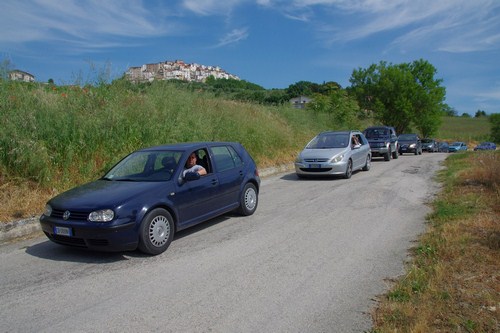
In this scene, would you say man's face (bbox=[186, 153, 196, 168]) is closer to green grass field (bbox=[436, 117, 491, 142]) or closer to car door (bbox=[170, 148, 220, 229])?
car door (bbox=[170, 148, 220, 229])

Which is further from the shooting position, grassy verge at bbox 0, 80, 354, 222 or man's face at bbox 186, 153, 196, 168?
grassy verge at bbox 0, 80, 354, 222

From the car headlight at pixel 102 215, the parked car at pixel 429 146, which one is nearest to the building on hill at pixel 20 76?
the car headlight at pixel 102 215

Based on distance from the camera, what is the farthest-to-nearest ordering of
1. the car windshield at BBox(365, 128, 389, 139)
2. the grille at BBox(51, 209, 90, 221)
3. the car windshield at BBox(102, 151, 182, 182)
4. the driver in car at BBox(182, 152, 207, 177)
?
the car windshield at BBox(365, 128, 389, 139) → the driver in car at BBox(182, 152, 207, 177) → the car windshield at BBox(102, 151, 182, 182) → the grille at BBox(51, 209, 90, 221)

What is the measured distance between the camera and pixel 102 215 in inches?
204

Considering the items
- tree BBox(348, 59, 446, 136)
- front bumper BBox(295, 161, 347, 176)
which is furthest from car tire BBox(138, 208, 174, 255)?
tree BBox(348, 59, 446, 136)

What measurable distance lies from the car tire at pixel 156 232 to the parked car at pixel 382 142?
16.7 metres

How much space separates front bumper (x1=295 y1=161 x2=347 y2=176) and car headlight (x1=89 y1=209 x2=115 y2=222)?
8611 mm

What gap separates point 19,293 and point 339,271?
12.3 feet

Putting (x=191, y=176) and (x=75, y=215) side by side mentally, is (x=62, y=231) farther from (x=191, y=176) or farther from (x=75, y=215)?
(x=191, y=176)

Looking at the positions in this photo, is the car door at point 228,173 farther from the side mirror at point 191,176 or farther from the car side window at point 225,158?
the side mirror at point 191,176

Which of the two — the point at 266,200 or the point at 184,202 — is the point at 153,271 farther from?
the point at 266,200

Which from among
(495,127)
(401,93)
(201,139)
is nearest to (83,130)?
(201,139)

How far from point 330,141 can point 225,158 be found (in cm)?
750

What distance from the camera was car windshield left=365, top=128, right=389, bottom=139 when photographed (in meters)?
21.2
